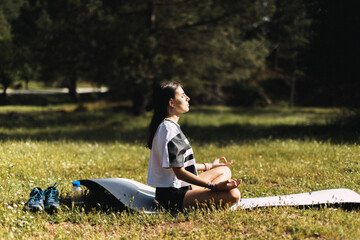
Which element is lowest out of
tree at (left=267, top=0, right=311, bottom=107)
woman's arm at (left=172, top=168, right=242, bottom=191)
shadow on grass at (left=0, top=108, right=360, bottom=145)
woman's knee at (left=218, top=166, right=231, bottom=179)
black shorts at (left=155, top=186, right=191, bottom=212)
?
shadow on grass at (left=0, top=108, right=360, bottom=145)

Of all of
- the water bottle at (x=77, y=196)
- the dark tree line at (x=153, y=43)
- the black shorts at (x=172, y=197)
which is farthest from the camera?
the dark tree line at (x=153, y=43)

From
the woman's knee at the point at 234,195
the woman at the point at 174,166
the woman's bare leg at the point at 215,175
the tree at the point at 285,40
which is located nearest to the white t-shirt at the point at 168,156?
the woman at the point at 174,166

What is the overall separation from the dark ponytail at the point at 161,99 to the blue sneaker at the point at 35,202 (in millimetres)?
1528

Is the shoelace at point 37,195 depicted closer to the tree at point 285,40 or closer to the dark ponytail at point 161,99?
the dark ponytail at point 161,99

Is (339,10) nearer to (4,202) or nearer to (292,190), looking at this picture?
(292,190)

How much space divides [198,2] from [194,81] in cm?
391

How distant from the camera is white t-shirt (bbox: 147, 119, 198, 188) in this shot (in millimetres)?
4188

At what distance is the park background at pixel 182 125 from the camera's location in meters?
4.15

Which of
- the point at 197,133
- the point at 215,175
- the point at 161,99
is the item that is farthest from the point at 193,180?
the point at 197,133

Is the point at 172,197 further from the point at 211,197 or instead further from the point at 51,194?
the point at 51,194

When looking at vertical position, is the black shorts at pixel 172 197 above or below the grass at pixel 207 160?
above

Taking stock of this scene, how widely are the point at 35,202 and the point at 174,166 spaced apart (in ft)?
5.82

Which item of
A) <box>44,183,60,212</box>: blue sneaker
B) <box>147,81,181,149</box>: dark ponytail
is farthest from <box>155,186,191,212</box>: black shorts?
<box>44,183,60,212</box>: blue sneaker

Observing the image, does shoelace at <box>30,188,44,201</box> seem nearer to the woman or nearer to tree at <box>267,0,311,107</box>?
the woman
